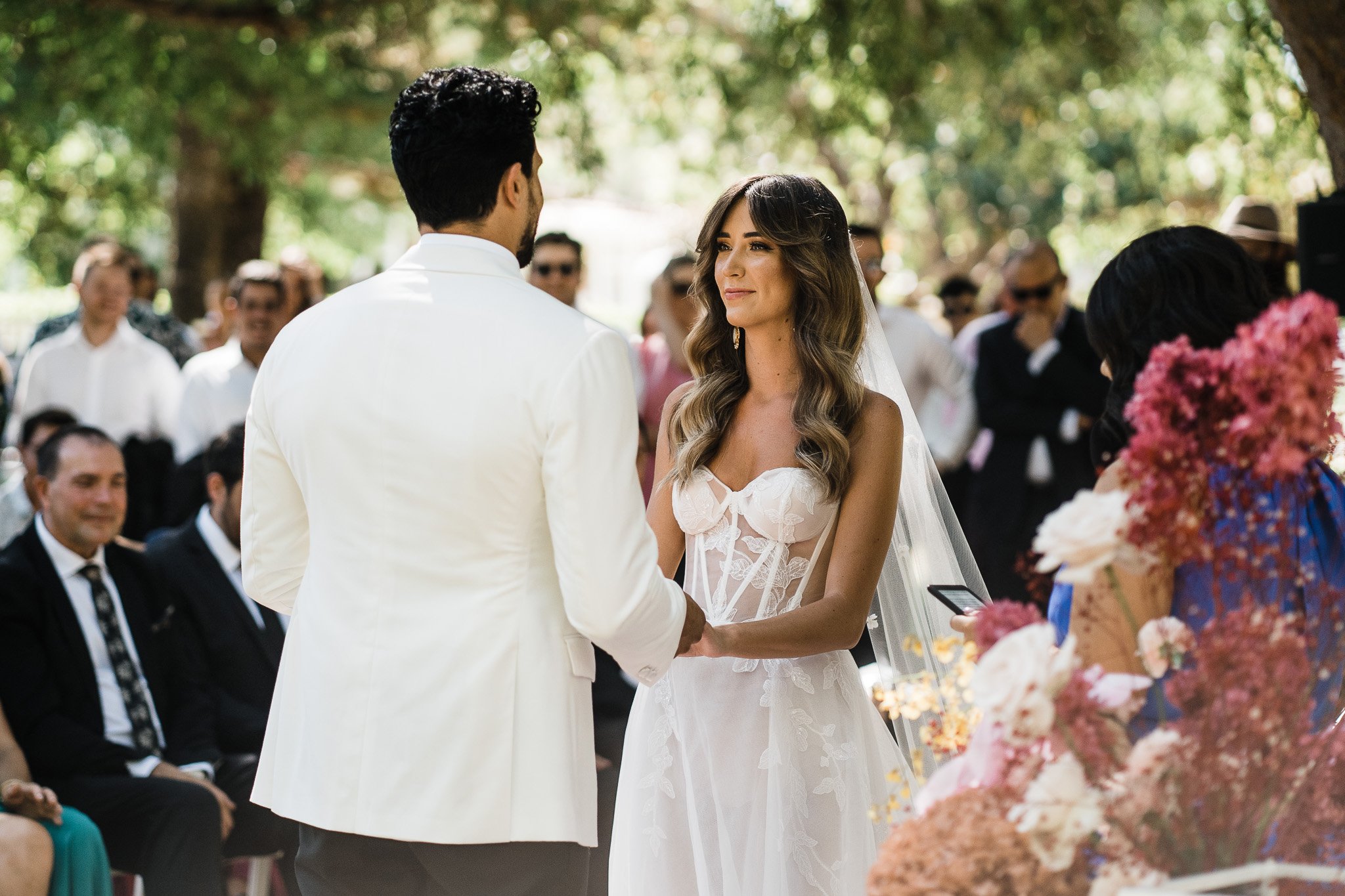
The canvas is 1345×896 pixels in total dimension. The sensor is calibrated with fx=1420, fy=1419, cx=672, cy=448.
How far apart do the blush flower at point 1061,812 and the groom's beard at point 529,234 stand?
133 cm

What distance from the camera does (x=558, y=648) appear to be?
242 centimetres

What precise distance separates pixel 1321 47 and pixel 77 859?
168 inches

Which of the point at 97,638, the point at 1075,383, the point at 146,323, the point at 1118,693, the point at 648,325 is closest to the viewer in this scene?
the point at 1118,693

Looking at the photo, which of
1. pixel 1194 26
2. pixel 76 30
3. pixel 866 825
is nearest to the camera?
pixel 866 825

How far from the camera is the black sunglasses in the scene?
7215mm

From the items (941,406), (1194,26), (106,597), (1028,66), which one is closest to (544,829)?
(106,597)

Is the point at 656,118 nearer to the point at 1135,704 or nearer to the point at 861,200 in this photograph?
the point at 861,200

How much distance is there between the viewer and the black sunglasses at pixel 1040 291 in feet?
23.7

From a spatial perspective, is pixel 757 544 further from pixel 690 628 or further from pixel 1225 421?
pixel 1225 421

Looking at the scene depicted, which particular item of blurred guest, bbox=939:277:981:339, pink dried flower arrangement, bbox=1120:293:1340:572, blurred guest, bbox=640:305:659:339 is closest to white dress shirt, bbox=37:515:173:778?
pink dried flower arrangement, bbox=1120:293:1340:572

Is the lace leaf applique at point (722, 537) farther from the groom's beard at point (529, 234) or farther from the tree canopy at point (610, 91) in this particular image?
the tree canopy at point (610, 91)

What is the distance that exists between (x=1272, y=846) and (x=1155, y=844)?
0.18 metres

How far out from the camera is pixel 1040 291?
7215mm

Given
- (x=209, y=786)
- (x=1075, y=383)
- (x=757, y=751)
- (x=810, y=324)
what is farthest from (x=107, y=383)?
(x=757, y=751)
